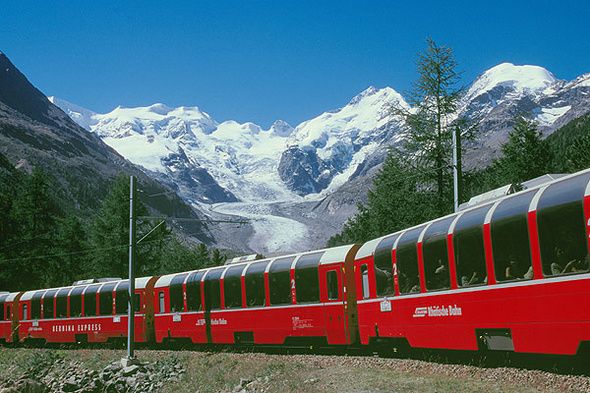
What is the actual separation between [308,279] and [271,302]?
2272 mm

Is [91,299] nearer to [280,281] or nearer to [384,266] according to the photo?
[280,281]

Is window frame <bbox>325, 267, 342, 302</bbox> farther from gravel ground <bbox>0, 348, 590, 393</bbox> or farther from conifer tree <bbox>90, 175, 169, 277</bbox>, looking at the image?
conifer tree <bbox>90, 175, 169, 277</bbox>

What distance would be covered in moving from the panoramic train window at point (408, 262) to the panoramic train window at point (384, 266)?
0.60 meters

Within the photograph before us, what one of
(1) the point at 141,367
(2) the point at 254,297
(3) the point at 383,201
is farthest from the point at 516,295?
(3) the point at 383,201

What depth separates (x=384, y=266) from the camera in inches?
770

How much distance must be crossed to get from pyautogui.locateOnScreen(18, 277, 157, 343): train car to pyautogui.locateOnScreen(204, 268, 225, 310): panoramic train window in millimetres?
6460

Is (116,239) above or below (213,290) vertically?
above

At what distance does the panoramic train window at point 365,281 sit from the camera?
20938 mm

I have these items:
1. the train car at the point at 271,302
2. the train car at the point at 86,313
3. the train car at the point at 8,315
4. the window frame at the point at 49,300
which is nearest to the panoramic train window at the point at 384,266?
the train car at the point at 271,302

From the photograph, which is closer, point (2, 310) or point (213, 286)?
point (213, 286)

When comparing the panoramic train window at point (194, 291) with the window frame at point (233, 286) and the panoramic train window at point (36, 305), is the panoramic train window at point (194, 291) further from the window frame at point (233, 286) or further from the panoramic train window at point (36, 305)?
the panoramic train window at point (36, 305)

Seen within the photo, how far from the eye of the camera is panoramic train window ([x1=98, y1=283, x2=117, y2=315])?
120 ft

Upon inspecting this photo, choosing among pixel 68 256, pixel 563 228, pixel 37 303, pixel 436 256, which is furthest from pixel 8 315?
pixel 563 228

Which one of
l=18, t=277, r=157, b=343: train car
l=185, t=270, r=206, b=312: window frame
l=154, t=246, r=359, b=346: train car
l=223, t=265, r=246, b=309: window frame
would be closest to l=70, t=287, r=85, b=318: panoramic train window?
l=18, t=277, r=157, b=343: train car
